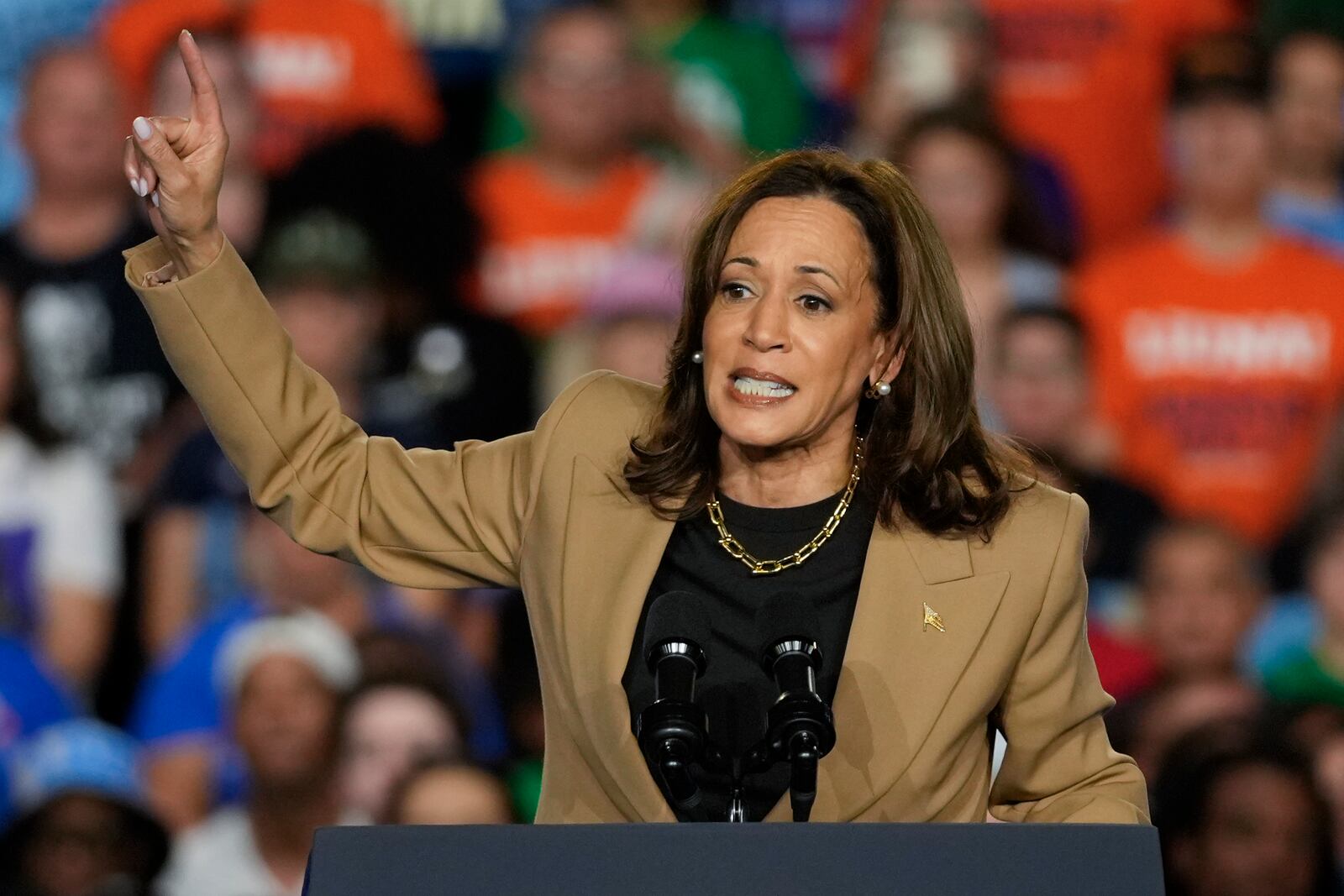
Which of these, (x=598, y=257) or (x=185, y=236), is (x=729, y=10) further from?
(x=185, y=236)

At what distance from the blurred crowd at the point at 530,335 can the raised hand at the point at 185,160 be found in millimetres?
2199

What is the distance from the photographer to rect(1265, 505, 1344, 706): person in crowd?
4.38 metres

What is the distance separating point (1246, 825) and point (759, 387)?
2.36 m

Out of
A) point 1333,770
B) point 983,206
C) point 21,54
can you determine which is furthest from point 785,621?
point 21,54

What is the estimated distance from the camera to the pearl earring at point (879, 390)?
2105 millimetres

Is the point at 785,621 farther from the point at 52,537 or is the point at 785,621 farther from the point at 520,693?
the point at 52,537

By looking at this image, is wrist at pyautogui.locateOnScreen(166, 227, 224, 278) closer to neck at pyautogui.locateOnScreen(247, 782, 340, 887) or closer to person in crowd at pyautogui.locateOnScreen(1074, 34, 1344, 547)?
neck at pyautogui.locateOnScreen(247, 782, 340, 887)

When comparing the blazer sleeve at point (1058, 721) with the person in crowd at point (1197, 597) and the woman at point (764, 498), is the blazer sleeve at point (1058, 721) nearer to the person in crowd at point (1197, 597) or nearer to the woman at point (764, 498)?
the woman at point (764, 498)

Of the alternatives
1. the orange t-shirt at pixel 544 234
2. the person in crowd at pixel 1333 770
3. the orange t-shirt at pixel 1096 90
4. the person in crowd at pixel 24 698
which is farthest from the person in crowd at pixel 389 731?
the orange t-shirt at pixel 1096 90

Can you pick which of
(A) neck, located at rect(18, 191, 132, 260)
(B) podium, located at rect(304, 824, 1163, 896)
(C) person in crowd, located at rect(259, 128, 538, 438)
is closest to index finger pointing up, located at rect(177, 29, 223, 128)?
(B) podium, located at rect(304, 824, 1163, 896)

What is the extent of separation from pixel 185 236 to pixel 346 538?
34 cm

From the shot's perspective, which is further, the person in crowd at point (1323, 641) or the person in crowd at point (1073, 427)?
the person in crowd at point (1073, 427)

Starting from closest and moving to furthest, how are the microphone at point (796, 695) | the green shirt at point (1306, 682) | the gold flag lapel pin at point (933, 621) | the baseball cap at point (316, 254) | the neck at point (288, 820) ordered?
the microphone at point (796, 695) < the gold flag lapel pin at point (933, 621) < the neck at point (288, 820) < the green shirt at point (1306, 682) < the baseball cap at point (316, 254)

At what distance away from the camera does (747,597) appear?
2031 millimetres
